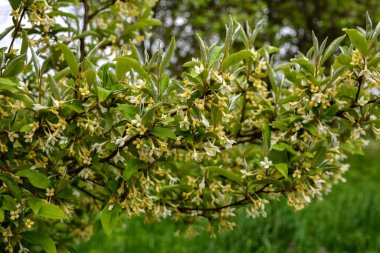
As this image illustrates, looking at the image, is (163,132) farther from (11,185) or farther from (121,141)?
(11,185)

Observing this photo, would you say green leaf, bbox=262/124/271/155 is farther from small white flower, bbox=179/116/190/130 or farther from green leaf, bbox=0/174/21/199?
green leaf, bbox=0/174/21/199

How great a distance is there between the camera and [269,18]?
8.88 m

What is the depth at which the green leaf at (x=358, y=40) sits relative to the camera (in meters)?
1.62

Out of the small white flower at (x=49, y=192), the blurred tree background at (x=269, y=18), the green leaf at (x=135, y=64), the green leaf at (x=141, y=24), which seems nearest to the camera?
the green leaf at (x=135, y=64)

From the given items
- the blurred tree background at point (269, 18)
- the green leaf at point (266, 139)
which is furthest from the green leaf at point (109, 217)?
the blurred tree background at point (269, 18)

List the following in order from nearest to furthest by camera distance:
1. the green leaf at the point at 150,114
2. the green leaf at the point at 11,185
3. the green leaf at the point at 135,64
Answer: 1. the green leaf at the point at 150,114
2. the green leaf at the point at 135,64
3. the green leaf at the point at 11,185

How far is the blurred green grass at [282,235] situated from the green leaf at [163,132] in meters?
2.64

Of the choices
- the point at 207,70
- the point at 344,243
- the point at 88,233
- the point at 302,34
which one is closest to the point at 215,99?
the point at 207,70

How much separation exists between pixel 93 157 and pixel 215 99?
0.50 m

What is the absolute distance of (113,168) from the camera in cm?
186

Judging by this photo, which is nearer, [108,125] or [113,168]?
[108,125]

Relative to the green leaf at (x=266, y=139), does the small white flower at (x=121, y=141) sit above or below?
below

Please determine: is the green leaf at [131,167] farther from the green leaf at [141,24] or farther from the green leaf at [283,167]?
the green leaf at [141,24]

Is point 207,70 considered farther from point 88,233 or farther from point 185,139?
point 88,233
